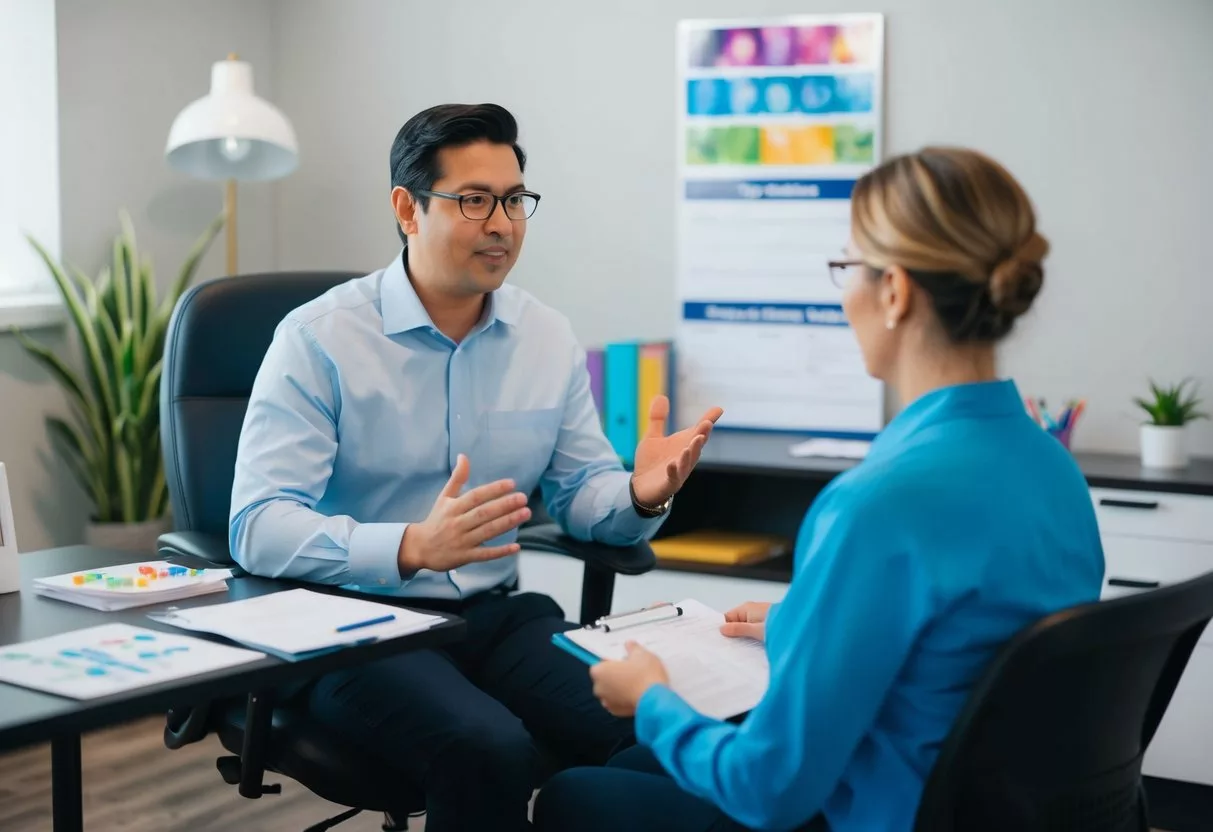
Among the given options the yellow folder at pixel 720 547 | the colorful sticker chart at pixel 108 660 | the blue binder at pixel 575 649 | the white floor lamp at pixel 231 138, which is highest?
the white floor lamp at pixel 231 138

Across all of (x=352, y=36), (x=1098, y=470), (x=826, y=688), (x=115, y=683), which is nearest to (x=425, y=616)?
(x=115, y=683)

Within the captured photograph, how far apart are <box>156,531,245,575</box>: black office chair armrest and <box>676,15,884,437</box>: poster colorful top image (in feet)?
5.96

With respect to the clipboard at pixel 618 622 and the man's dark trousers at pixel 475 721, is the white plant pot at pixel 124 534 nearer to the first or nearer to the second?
the man's dark trousers at pixel 475 721

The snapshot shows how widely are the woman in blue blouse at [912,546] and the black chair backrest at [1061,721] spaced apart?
79 mm

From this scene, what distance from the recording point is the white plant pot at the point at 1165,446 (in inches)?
A: 121

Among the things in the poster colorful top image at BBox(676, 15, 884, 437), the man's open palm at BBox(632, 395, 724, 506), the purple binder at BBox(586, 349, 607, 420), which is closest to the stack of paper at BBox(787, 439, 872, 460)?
the poster colorful top image at BBox(676, 15, 884, 437)

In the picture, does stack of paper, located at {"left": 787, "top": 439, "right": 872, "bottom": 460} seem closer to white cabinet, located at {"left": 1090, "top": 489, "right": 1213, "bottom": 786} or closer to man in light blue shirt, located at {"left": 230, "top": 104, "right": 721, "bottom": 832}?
white cabinet, located at {"left": 1090, "top": 489, "right": 1213, "bottom": 786}

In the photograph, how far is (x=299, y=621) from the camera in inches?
61.1

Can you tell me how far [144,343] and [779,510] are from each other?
170 cm

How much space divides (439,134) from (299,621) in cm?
91

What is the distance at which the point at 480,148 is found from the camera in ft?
7.12

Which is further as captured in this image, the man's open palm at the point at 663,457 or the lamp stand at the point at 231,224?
the lamp stand at the point at 231,224

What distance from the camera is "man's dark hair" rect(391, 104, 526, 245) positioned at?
2.15m

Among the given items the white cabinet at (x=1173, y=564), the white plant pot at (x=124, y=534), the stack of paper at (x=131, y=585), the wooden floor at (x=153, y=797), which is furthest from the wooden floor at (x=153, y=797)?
the white cabinet at (x=1173, y=564)
